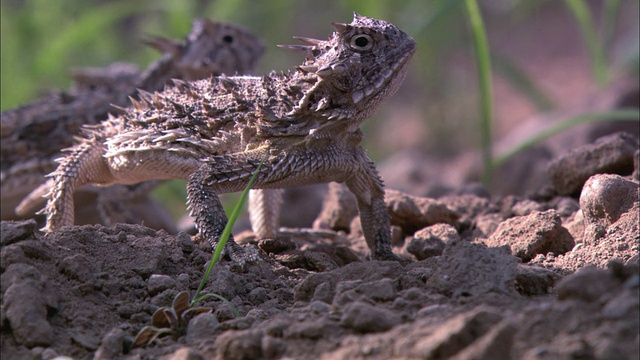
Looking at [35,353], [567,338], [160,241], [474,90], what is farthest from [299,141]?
[474,90]

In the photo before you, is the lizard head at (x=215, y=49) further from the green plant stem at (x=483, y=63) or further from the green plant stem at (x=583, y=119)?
the green plant stem at (x=583, y=119)

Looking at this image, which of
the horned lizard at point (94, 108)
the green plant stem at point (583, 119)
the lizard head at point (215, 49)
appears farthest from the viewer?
the lizard head at point (215, 49)

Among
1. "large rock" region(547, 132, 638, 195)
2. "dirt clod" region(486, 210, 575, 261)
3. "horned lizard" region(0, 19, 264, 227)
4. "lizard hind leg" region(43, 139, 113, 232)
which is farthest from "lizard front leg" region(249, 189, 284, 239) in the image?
"horned lizard" region(0, 19, 264, 227)

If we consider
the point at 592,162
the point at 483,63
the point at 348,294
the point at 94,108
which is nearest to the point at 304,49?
the point at 348,294

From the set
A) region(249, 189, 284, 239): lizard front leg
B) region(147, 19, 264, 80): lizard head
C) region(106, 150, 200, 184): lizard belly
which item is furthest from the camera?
region(147, 19, 264, 80): lizard head

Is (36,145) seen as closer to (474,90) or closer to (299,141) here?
(299,141)

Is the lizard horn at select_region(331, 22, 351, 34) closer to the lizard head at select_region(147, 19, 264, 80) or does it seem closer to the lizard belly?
the lizard belly

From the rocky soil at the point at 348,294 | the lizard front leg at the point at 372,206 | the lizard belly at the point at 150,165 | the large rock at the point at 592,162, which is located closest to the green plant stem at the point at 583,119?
the large rock at the point at 592,162
